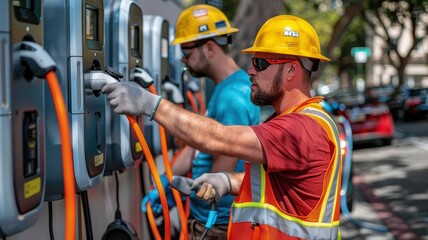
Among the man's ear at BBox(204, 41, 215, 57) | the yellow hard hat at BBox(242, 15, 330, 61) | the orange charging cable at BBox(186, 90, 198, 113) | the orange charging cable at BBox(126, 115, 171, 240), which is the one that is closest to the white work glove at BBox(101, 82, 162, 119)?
the orange charging cable at BBox(126, 115, 171, 240)

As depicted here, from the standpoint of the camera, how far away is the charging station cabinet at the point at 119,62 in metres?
3.57

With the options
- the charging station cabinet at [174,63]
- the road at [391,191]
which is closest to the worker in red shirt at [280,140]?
the charging station cabinet at [174,63]

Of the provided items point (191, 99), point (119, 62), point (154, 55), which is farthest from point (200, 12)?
point (191, 99)

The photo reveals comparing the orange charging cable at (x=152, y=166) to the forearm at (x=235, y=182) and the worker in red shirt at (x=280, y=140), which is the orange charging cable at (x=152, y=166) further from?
the forearm at (x=235, y=182)

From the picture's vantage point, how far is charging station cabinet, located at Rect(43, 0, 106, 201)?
2740mm

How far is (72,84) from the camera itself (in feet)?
9.12

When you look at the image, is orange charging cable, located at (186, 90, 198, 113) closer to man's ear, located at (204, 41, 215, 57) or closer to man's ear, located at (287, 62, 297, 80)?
man's ear, located at (204, 41, 215, 57)

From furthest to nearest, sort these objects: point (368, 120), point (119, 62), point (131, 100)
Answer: point (368, 120)
point (119, 62)
point (131, 100)

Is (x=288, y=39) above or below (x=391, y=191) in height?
above

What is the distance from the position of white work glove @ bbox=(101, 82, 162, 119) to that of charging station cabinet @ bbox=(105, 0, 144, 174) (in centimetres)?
90

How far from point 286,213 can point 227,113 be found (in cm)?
98

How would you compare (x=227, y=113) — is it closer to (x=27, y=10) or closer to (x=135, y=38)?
(x=135, y=38)

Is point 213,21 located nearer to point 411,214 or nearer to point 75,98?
point 75,98

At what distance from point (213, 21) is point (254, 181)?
154cm
